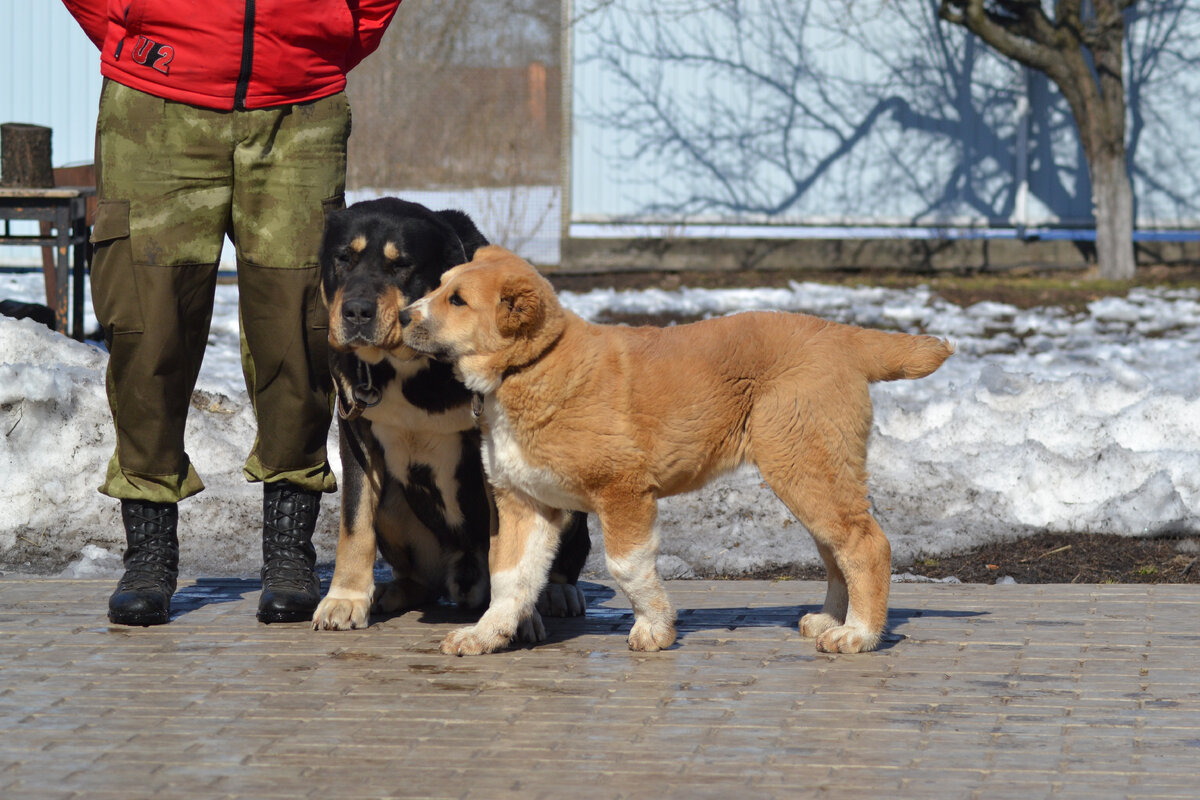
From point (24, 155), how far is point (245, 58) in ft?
19.1

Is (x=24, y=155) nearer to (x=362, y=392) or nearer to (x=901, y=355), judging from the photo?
(x=362, y=392)

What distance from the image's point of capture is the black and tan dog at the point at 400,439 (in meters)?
3.98

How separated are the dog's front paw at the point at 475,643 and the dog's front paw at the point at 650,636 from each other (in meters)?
0.37

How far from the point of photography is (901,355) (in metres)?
3.86

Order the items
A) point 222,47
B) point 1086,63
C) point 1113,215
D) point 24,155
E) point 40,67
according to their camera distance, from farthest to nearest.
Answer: point 1113,215 → point 40,67 → point 1086,63 → point 24,155 → point 222,47

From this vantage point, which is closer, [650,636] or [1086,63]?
[650,636]

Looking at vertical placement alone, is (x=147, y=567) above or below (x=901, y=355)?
below

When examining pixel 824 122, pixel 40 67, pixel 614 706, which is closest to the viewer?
pixel 614 706

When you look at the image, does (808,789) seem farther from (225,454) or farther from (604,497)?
(225,454)

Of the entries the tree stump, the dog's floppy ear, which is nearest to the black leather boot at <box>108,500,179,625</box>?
the dog's floppy ear

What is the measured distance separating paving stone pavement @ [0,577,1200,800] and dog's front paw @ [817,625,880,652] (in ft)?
0.23

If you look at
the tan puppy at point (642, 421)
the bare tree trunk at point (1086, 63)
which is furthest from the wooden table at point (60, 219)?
the bare tree trunk at point (1086, 63)

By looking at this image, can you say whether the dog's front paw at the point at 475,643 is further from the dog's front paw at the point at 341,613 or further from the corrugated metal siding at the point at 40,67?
the corrugated metal siding at the point at 40,67

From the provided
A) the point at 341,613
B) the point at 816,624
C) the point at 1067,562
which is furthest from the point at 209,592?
the point at 1067,562
